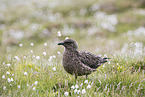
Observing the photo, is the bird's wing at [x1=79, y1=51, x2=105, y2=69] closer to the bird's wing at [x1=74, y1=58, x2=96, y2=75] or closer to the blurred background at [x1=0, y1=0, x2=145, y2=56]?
the bird's wing at [x1=74, y1=58, x2=96, y2=75]

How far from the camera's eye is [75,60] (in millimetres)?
4754

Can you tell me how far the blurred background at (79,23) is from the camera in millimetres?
15625

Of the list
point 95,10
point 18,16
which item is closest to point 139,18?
point 95,10

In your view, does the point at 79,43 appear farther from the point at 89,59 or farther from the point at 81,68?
the point at 81,68

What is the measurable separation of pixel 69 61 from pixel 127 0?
18.9 m

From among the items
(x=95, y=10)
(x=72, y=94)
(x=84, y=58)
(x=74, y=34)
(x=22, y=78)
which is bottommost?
(x=72, y=94)

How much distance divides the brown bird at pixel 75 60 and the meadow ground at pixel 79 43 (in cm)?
25

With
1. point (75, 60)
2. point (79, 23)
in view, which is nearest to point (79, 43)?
point (79, 23)

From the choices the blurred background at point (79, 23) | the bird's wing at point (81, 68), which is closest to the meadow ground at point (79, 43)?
the blurred background at point (79, 23)

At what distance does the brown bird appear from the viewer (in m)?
4.71

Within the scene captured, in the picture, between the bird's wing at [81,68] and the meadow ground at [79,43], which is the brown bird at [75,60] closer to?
the bird's wing at [81,68]

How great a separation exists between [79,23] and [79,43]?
393 centimetres

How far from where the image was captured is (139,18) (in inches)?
699

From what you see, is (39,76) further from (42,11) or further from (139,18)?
(42,11)
